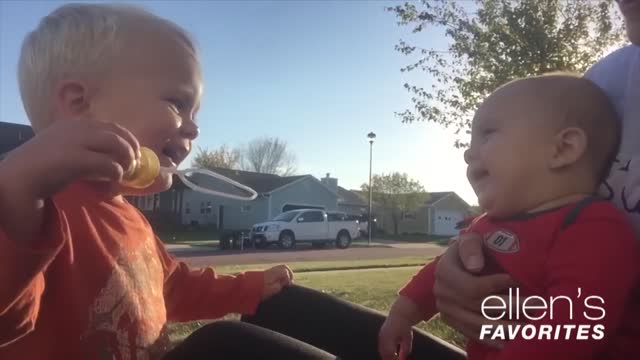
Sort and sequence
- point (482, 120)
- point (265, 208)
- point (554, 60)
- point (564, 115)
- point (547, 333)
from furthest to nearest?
1. point (265, 208)
2. point (554, 60)
3. point (482, 120)
4. point (564, 115)
5. point (547, 333)

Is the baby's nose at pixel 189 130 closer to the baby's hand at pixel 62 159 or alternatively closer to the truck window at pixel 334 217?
the baby's hand at pixel 62 159

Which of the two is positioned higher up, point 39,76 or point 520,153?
point 39,76

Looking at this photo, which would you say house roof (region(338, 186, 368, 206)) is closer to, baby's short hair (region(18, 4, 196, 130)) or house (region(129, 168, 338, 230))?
house (region(129, 168, 338, 230))

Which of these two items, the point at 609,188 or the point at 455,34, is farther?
the point at 455,34

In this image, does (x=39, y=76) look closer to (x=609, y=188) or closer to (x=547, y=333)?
(x=547, y=333)

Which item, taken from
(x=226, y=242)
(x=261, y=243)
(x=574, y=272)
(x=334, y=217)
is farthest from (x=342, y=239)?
(x=574, y=272)

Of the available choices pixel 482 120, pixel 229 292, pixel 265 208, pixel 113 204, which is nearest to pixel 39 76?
pixel 113 204

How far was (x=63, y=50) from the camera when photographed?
1.40 meters

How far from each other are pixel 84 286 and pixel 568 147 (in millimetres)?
1113

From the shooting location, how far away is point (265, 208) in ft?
121

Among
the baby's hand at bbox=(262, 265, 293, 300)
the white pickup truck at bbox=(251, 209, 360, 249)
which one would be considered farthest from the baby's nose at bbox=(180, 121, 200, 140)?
the white pickup truck at bbox=(251, 209, 360, 249)

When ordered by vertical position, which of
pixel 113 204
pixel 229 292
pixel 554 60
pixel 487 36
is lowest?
pixel 229 292

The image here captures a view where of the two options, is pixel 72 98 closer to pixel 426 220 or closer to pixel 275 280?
pixel 275 280

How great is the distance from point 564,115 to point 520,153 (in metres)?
0.13
